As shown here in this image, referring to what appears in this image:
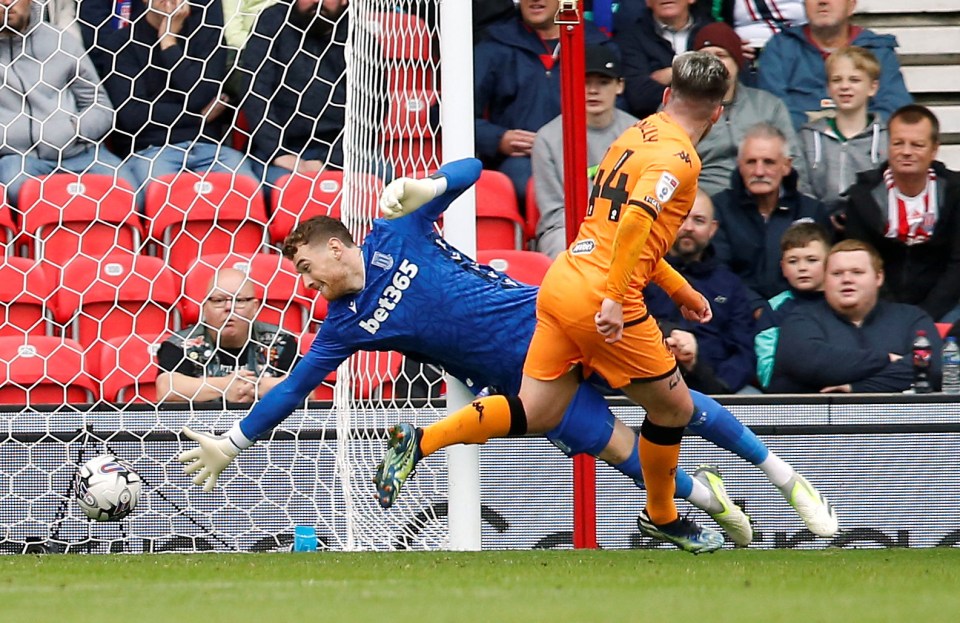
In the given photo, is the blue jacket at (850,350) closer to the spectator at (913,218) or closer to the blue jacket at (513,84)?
the spectator at (913,218)

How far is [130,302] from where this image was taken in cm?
710

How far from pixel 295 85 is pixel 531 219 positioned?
1.36m

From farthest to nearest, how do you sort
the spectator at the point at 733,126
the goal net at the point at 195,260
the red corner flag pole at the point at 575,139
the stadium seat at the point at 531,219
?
the spectator at the point at 733,126
the stadium seat at the point at 531,219
the goal net at the point at 195,260
the red corner flag pole at the point at 575,139

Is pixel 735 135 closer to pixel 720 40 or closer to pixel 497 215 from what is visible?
pixel 720 40

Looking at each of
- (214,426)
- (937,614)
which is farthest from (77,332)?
(937,614)

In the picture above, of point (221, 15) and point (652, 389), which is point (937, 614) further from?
point (221, 15)

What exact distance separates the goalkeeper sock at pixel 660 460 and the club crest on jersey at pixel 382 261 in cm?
111

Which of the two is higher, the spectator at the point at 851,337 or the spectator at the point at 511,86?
the spectator at the point at 511,86

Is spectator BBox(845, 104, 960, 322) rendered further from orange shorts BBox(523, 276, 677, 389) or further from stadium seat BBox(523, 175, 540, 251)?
orange shorts BBox(523, 276, 677, 389)

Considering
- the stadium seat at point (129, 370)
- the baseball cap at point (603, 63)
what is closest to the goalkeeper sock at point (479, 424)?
the stadium seat at point (129, 370)

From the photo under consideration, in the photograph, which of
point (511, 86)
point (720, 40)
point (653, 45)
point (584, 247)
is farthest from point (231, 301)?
point (720, 40)

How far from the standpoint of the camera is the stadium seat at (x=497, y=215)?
24.3 feet

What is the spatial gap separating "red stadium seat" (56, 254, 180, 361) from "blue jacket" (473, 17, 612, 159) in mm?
1891

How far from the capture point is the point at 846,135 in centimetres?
767
